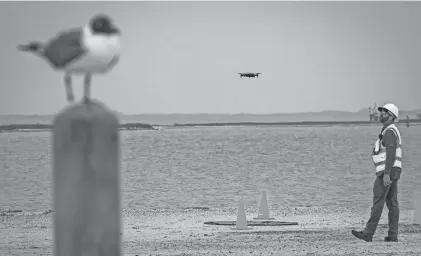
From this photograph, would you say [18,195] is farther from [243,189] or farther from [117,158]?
[117,158]

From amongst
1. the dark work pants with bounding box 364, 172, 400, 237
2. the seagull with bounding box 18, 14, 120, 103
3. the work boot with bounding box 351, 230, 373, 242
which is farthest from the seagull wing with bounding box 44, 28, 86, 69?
the work boot with bounding box 351, 230, 373, 242

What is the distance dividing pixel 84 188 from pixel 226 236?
1403 cm

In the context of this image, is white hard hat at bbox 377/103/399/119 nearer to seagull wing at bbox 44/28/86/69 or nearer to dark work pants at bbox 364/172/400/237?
dark work pants at bbox 364/172/400/237

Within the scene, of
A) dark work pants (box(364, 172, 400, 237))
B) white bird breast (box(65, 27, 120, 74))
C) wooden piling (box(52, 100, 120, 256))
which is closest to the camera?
wooden piling (box(52, 100, 120, 256))

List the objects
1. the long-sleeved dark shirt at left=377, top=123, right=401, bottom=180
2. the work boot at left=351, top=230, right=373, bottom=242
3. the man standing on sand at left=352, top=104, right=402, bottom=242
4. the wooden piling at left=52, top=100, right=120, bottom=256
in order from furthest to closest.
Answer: the work boot at left=351, top=230, right=373, bottom=242
the man standing on sand at left=352, top=104, right=402, bottom=242
the long-sleeved dark shirt at left=377, top=123, right=401, bottom=180
the wooden piling at left=52, top=100, right=120, bottom=256

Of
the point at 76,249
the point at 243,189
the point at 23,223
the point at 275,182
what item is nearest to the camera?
the point at 76,249

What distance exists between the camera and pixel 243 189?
5288 centimetres

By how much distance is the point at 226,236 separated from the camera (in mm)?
17281

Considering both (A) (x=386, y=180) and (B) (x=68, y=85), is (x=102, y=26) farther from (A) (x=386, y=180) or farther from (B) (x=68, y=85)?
(A) (x=386, y=180)

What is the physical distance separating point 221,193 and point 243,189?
4.00 meters

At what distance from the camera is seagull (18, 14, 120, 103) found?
3.55 m

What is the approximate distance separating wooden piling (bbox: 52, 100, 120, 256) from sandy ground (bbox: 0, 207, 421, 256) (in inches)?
430

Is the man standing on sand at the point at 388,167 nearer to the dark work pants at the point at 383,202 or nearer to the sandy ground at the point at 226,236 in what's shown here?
the dark work pants at the point at 383,202

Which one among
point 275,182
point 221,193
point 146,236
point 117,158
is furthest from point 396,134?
point 275,182
